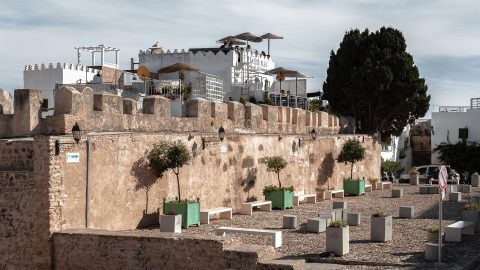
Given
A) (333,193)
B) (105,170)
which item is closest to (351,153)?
(333,193)

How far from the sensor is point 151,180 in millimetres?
17016

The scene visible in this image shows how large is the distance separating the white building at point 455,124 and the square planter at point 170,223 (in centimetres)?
2962

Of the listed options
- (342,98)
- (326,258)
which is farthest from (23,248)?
(342,98)

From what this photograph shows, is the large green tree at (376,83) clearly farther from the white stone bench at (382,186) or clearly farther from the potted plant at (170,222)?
the potted plant at (170,222)

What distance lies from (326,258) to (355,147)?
1605 cm

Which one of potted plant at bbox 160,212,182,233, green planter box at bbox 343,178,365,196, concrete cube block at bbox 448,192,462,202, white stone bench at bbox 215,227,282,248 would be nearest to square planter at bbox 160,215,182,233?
potted plant at bbox 160,212,182,233

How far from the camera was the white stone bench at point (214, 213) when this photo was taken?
17969 millimetres

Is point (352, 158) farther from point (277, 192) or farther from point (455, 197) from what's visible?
point (277, 192)

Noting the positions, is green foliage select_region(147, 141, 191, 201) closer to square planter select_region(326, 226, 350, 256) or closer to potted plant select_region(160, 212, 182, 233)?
potted plant select_region(160, 212, 182, 233)

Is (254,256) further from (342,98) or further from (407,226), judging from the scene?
(342,98)

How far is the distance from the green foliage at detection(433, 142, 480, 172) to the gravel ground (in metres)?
16.5

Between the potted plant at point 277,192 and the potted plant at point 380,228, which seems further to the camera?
the potted plant at point 277,192

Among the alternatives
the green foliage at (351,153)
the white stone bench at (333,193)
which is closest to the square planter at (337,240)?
the white stone bench at (333,193)

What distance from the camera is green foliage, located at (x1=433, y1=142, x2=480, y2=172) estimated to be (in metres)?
39.7
